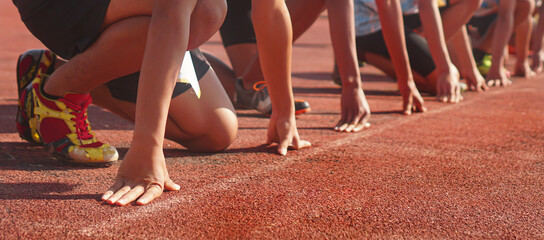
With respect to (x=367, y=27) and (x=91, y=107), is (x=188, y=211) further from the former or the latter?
(x=367, y=27)

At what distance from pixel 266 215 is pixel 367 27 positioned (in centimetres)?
363

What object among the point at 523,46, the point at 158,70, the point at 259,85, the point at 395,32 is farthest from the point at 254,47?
the point at 523,46

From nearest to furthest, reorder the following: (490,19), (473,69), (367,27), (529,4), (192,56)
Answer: (192,56) < (367,27) < (473,69) < (529,4) < (490,19)

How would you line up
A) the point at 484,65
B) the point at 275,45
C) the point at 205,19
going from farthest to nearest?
the point at 484,65
the point at 275,45
the point at 205,19

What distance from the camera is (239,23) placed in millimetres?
4039

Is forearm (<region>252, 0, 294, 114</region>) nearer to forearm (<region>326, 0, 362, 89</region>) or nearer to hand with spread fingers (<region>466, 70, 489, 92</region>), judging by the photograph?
forearm (<region>326, 0, 362, 89</region>)

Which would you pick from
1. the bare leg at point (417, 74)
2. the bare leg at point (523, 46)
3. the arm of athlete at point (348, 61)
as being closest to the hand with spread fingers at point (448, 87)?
the bare leg at point (417, 74)

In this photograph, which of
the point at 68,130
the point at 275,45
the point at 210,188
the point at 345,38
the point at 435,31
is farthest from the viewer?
the point at 435,31

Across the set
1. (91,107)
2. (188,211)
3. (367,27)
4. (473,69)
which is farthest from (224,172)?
(473,69)

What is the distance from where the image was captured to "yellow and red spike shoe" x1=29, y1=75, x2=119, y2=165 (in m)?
2.12

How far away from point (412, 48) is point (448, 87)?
2.14 feet

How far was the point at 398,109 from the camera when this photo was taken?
13.5 ft

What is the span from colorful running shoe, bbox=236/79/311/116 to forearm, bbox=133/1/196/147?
181 centimetres

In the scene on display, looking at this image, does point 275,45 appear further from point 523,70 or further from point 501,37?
point 523,70
